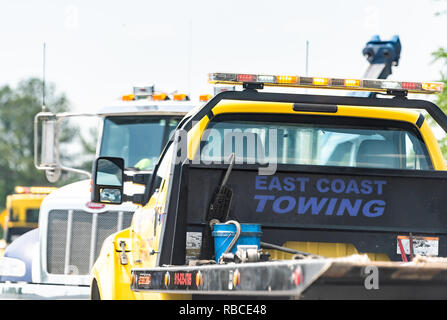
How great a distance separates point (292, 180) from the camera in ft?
17.2

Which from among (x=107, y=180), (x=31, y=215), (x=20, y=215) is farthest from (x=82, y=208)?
(x=31, y=215)

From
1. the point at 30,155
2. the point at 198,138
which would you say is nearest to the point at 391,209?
the point at 198,138

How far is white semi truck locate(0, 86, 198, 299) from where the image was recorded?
980 cm

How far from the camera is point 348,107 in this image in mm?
5641

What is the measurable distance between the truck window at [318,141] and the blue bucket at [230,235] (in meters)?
0.62

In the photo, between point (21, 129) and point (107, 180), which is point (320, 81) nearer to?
point (107, 180)

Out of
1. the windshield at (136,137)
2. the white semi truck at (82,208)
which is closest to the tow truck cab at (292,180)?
the white semi truck at (82,208)

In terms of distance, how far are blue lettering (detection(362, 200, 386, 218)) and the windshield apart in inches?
197

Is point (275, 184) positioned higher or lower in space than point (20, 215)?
higher

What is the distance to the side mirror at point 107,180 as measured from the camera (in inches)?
223

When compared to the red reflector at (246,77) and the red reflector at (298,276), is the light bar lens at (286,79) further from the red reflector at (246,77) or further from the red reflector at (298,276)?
the red reflector at (298,276)

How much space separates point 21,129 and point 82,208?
279 ft

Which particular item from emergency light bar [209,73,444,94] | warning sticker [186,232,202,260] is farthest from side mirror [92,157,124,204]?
emergency light bar [209,73,444,94]
